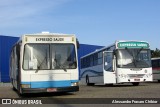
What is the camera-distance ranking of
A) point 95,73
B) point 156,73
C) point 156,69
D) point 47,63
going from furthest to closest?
point 156,69
point 156,73
point 95,73
point 47,63

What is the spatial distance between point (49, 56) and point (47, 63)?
342mm

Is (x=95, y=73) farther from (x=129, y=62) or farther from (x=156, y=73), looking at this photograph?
(x=156, y=73)

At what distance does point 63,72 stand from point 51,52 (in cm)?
111

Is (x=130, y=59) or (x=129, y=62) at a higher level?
(x=130, y=59)

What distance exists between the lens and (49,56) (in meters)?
18.1

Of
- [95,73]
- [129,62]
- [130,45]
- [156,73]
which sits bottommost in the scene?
[156,73]

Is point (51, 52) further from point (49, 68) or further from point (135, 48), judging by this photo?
point (135, 48)

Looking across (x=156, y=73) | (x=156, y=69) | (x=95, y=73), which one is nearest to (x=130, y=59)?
(x=95, y=73)

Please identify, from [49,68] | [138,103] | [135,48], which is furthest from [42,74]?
[135,48]

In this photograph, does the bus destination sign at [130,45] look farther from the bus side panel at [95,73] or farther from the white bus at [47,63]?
the white bus at [47,63]

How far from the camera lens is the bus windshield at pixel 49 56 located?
59.0ft

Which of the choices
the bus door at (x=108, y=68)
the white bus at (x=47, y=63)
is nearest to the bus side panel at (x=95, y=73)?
the bus door at (x=108, y=68)

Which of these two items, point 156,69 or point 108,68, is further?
point 156,69

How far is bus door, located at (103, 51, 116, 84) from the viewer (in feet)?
87.7
